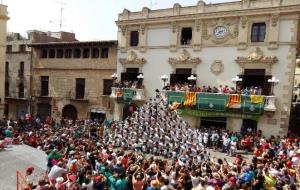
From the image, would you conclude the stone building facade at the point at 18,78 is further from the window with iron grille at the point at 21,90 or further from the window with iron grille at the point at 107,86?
the window with iron grille at the point at 107,86

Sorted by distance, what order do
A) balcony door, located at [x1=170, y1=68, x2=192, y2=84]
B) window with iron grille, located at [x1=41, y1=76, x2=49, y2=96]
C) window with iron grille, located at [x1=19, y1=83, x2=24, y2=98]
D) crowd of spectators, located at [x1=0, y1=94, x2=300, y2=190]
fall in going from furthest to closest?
1. window with iron grille, located at [x1=19, y1=83, x2=24, y2=98]
2. window with iron grille, located at [x1=41, y1=76, x2=49, y2=96]
3. balcony door, located at [x1=170, y1=68, x2=192, y2=84]
4. crowd of spectators, located at [x1=0, y1=94, x2=300, y2=190]

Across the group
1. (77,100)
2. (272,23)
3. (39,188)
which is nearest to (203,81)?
(272,23)

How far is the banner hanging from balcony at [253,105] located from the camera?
24.4 metres

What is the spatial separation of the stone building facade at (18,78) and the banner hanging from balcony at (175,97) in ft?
57.1

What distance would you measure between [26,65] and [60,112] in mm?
7147

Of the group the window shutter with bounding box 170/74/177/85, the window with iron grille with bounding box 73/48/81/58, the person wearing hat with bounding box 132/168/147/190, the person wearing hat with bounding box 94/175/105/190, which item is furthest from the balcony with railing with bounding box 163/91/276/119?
the window with iron grille with bounding box 73/48/81/58

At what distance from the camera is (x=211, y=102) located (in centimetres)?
2625

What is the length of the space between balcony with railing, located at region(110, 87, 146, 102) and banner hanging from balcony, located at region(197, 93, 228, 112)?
17.9ft

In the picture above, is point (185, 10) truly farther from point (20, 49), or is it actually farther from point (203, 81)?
point (20, 49)

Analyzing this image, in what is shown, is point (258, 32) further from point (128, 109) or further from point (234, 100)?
point (128, 109)

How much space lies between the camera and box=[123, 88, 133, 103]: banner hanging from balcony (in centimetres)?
3047

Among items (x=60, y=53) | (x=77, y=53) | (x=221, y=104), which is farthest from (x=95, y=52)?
(x=221, y=104)

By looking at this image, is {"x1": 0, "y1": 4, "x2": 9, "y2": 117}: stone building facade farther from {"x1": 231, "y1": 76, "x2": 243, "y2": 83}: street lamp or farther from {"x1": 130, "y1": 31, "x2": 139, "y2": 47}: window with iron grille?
{"x1": 231, "y1": 76, "x2": 243, "y2": 83}: street lamp

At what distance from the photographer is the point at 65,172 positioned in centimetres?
1347
